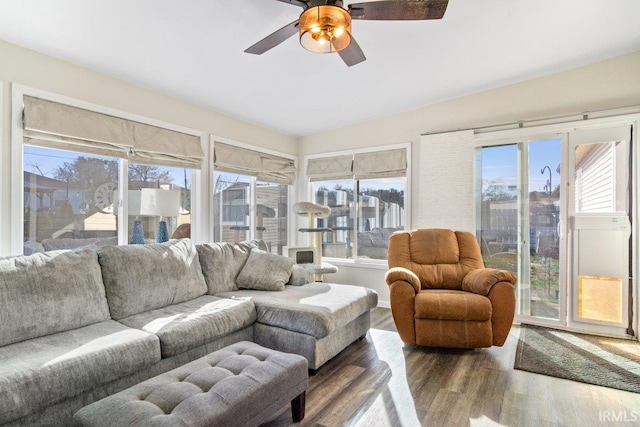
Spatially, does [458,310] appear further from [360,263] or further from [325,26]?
[325,26]

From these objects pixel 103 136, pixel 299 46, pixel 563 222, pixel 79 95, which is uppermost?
pixel 299 46

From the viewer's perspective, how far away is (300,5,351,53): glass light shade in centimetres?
166

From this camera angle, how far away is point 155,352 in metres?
1.93

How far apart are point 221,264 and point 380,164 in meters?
2.47

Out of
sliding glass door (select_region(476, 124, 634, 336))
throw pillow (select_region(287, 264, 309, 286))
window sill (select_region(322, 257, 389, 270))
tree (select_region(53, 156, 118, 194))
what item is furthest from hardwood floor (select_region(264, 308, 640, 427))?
tree (select_region(53, 156, 118, 194))

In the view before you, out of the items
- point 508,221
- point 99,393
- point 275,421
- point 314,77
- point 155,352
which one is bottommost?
point 275,421

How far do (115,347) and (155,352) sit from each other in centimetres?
23

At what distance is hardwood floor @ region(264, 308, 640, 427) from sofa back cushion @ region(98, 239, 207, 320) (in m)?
1.27

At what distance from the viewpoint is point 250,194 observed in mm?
4449

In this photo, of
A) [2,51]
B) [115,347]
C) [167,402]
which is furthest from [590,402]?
[2,51]

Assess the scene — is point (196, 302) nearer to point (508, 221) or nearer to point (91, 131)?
point (91, 131)

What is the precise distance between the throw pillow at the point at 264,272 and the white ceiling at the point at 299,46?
5.84ft

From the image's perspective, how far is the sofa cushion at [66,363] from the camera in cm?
142

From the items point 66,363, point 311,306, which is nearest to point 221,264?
point 311,306
